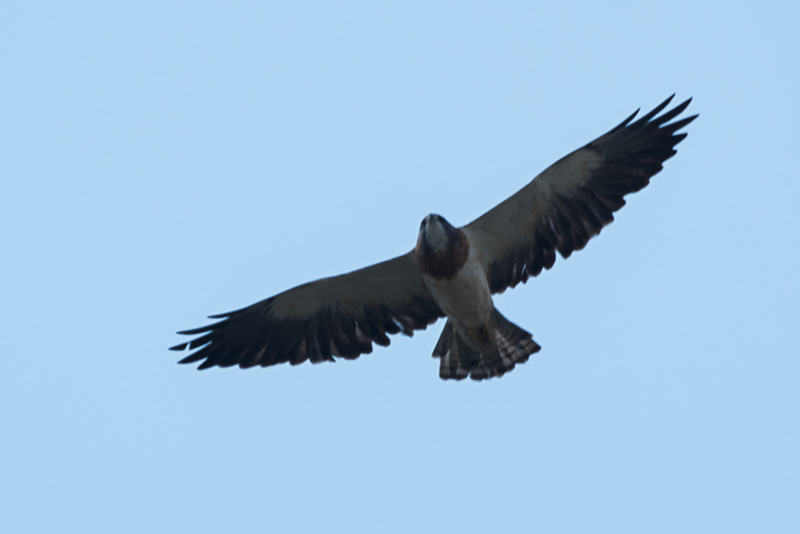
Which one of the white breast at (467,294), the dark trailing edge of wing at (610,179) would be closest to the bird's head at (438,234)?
the white breast at (467,294)

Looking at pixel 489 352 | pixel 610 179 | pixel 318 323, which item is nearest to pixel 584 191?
pixel 610 179

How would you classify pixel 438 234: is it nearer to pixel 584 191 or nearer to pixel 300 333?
pixel 584 191

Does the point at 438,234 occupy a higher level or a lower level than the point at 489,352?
higher

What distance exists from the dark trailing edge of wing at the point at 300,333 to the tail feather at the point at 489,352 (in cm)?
34

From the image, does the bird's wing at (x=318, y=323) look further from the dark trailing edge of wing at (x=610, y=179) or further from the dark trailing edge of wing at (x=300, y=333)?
the dark trailing edge of wing at (x=610, y=179)

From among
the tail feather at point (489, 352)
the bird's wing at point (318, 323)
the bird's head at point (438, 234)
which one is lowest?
the tail feather at point (489, 352)

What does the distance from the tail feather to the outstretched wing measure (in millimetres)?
746

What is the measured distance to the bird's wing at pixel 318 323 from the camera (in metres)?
11.9

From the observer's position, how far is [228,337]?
12.3 m

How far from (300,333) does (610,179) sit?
342cm

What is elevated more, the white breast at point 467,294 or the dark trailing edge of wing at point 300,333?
the dark trailing edge of wing at point 300,333

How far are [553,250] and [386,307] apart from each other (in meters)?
1.74

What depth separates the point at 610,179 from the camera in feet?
38.3

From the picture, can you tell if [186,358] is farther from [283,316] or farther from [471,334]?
[471,334]
